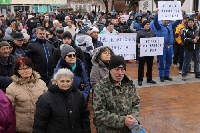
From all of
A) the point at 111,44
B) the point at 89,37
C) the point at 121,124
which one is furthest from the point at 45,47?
the point at 121,124

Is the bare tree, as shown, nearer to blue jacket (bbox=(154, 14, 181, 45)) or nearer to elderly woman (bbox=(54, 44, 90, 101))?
blue jacket (bbox=(154, 14, 181, 45))

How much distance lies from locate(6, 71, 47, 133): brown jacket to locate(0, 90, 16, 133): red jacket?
40cm

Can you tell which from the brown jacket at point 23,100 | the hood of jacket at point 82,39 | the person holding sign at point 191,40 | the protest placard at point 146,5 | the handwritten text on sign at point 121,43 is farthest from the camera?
the protest placard at point 146,5

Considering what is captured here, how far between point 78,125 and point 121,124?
1.73ft

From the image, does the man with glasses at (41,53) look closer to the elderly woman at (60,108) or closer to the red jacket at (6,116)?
the elderly woman at (60,108)

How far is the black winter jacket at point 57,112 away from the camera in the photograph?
10.6 feet

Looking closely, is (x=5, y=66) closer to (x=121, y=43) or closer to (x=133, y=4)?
(x=121, y=43)

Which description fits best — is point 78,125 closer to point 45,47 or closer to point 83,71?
point 83,71

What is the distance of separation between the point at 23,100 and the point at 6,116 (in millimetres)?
534

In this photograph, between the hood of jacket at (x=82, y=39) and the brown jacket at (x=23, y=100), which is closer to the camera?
the brown jacket at (x=23, y=100)

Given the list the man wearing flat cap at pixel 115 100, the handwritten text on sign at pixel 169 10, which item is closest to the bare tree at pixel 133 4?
the handwritten text on sign at pixel 169 10

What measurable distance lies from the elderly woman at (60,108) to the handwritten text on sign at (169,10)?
212 inches

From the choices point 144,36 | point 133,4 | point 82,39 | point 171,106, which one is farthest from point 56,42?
point 133,4

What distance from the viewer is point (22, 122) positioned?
370 centimetres
